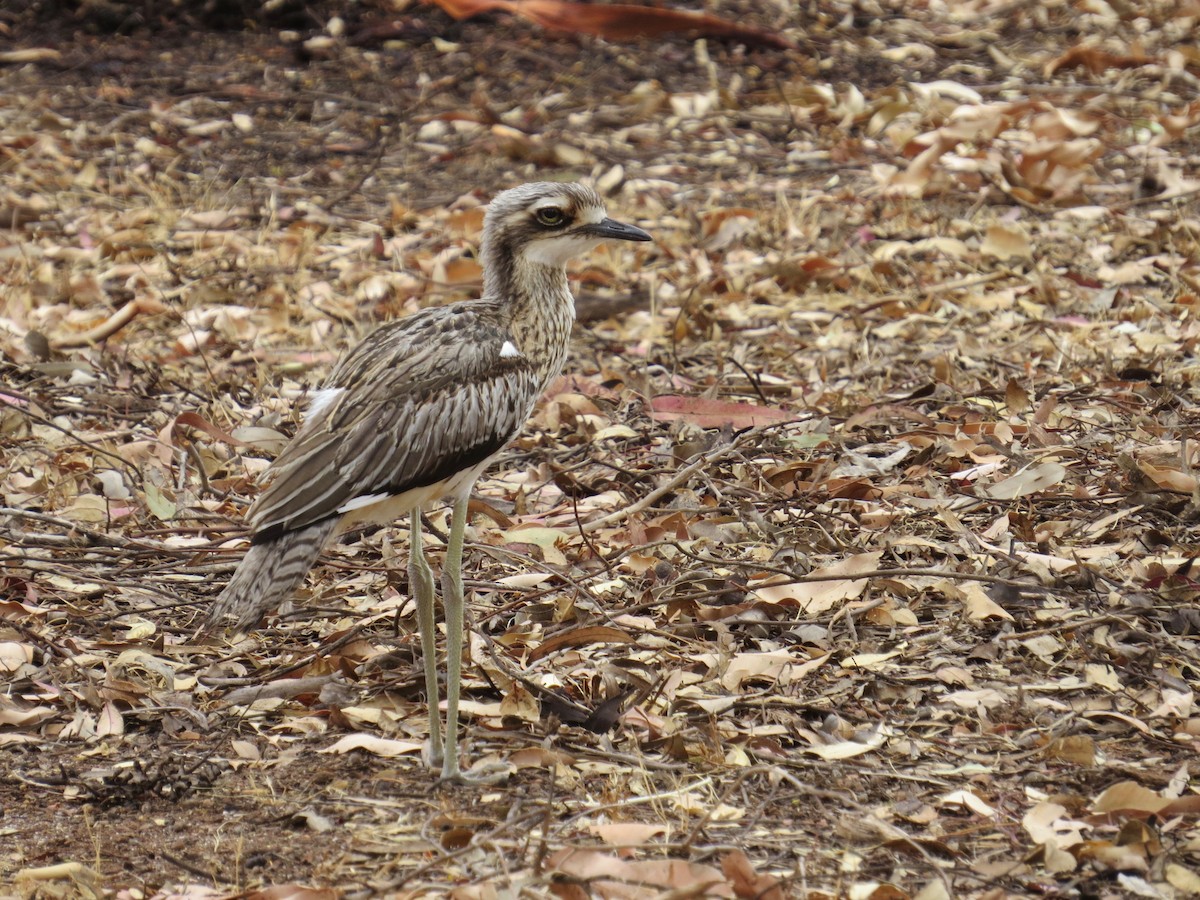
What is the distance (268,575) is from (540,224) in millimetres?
1363

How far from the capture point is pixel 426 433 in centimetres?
402

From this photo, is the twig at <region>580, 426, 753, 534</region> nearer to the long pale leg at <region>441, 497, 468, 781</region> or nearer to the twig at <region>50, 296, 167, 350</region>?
the long pale leg at <region>441, 497, 468, 781</region>

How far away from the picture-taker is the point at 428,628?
4.03 metres

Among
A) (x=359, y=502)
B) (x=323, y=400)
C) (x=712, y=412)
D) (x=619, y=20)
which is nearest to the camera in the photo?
(x=359, y=502)

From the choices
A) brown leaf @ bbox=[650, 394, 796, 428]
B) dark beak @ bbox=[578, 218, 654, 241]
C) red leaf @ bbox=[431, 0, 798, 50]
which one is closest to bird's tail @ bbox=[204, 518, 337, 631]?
dark beak @ bbox=[578, 218, 654, 241]

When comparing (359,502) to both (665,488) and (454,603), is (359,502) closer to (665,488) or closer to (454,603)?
(454,603)

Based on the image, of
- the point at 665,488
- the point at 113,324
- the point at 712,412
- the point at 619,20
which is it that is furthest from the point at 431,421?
the point at 619,20

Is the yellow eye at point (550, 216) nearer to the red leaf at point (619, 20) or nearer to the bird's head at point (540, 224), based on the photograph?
the bird's head at point (540, 224)

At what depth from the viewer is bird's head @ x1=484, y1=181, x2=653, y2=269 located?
4473 millimetres

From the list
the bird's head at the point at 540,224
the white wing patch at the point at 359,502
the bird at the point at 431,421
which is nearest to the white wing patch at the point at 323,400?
the bird at the point at 431,421

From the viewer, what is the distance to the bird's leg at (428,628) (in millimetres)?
3945

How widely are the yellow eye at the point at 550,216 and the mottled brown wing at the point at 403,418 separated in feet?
1.13

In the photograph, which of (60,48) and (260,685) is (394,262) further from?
→ (60,48)

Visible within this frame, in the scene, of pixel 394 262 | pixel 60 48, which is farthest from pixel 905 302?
pixel 60 48
